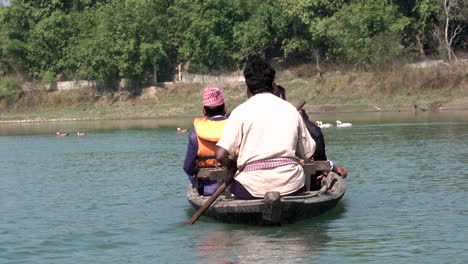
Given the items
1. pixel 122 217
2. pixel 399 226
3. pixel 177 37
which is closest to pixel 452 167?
pixel 399 226

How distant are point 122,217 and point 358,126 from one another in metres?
23.5

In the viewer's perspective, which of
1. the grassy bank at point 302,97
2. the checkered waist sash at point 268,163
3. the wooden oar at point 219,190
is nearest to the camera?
the checkered waist sash at point 268,163

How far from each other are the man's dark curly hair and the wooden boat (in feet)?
4.48

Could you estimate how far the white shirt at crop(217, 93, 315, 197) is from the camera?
9.17 meters

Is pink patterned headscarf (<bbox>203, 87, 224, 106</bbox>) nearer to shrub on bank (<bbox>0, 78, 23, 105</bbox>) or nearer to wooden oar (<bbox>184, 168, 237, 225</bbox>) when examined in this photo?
wooden oar (<bbox>184, 168, 237, 225</bbox>)

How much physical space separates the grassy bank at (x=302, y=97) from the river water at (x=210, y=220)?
2491cm

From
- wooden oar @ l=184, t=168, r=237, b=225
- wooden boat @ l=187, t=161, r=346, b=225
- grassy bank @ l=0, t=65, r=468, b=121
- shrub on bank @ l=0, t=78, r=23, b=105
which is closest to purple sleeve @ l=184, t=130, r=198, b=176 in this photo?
wooden boat @ l=187, t=161, r=346, b=225

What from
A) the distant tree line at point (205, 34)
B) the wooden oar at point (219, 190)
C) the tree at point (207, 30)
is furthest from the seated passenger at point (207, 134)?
the tree at point (207, 30)

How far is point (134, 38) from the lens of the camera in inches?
2594

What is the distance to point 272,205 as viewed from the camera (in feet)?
31.9

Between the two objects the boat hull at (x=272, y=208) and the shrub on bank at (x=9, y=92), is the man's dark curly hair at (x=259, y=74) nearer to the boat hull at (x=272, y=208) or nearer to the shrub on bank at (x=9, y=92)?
the boat hull at (x=272, y=208)

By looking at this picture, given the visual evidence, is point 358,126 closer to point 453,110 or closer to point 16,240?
point 453,110

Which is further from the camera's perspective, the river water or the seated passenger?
the seated passenger

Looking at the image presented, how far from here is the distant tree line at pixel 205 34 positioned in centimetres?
5584
